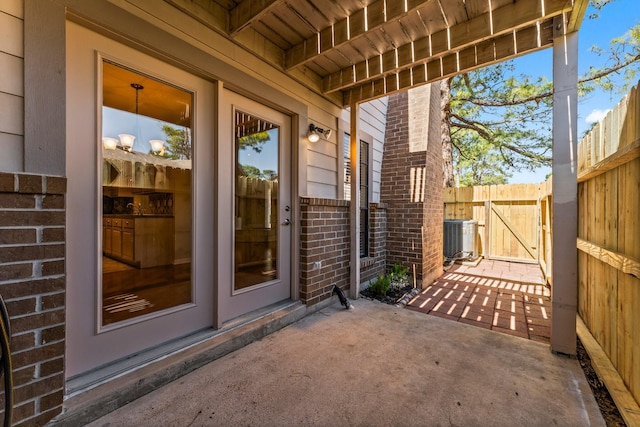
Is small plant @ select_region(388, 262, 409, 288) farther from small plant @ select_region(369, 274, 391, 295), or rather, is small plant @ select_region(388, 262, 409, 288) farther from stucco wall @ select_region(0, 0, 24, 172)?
stucco wall @ select_region(0, 0, 24, 172)

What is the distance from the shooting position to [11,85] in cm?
131

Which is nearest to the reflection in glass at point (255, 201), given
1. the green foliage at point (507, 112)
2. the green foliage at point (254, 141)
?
the green foliage at point (254, 141)

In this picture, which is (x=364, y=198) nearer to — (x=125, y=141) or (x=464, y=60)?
(x=464, y=60)

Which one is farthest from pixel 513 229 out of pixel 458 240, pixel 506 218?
pixel 458 240

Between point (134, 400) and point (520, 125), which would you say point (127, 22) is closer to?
point (134, 400)

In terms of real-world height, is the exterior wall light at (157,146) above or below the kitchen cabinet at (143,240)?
above

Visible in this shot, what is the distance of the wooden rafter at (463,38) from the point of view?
2043mm

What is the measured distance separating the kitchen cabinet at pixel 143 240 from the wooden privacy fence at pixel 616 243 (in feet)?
10.2

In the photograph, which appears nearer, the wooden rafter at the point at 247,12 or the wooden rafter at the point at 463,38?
the wooden rafter at the point at 247,12

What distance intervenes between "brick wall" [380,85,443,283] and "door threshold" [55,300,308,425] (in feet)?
8.64

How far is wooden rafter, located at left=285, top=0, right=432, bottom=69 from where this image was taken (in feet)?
6.49

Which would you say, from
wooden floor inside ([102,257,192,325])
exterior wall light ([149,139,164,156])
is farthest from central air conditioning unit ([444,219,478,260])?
exterior wall light ([149,139,164,156])

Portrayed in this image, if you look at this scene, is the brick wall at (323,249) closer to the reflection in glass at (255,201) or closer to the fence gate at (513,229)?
the reflection in glass at (255,201)

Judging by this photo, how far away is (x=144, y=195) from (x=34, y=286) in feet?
2.89
